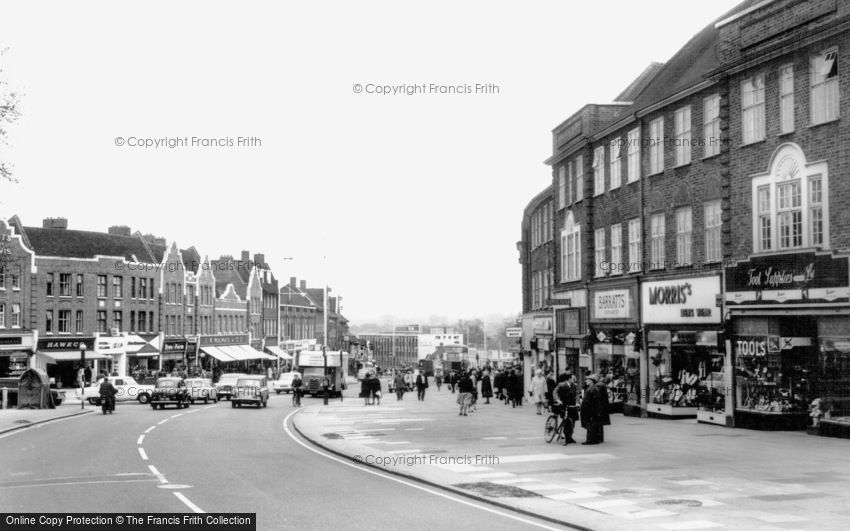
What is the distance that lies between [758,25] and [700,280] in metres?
7.51

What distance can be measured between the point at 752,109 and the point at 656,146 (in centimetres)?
571

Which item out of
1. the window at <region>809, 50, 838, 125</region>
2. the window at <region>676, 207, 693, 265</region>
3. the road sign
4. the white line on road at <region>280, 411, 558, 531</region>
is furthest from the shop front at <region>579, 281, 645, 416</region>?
the white line on road at <region>280, 411, 558, 531</region>

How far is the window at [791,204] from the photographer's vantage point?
23.3m

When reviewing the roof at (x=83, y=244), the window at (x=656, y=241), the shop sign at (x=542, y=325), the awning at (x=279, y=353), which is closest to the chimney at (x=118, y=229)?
the roof at (x=83, y=244)

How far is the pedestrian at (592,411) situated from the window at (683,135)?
1064 centimetres

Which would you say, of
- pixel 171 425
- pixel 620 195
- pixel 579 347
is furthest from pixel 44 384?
pixel 620 195

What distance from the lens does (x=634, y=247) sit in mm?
32844

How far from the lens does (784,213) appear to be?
2441cm

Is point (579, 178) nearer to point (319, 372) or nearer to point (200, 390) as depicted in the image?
point (200, 390)

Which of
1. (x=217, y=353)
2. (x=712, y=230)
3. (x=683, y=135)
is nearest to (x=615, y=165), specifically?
(x=683, y=135)

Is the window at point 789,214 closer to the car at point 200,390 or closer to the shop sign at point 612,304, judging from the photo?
the shop sign at point 612,304

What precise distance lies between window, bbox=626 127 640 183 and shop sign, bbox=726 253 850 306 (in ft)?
24.8

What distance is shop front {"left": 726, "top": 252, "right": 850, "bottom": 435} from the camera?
2198 centimetres

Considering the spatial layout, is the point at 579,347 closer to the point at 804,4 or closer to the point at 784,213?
the point at 784,213
